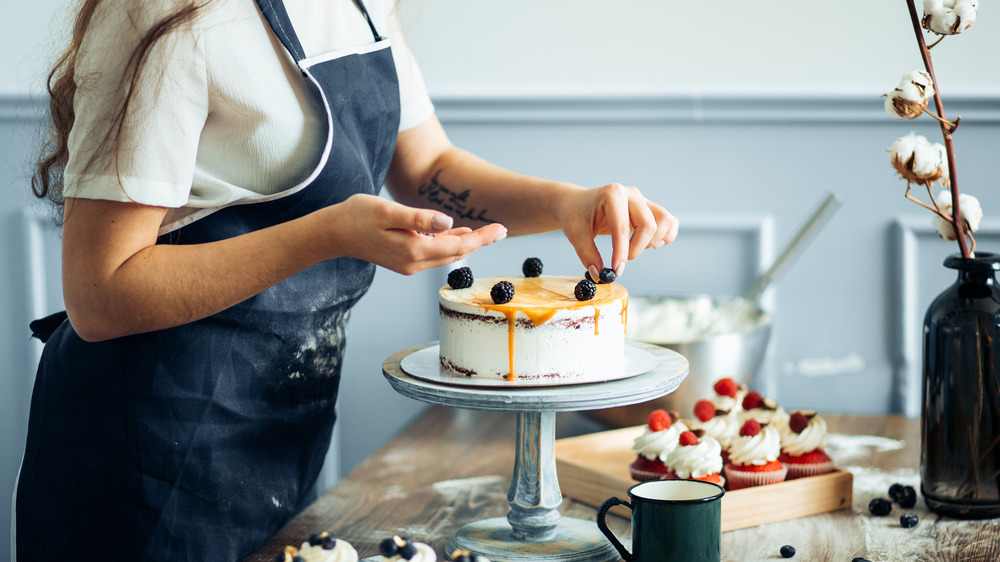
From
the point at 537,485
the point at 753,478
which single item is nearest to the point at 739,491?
the point at 753,478

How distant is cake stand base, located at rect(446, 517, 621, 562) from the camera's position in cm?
108

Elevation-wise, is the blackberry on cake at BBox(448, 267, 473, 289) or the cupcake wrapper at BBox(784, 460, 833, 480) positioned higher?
the blackberry on cake at BBox(448, 267, 473, 289)

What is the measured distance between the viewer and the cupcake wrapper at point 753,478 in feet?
4.11

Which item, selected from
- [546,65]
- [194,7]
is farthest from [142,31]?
[546,65]

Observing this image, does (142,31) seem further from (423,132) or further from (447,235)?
(423,132)

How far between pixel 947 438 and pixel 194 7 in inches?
42.7

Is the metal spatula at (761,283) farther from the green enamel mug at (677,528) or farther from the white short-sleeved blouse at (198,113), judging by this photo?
the white short-sleeved blouse at (198,113)

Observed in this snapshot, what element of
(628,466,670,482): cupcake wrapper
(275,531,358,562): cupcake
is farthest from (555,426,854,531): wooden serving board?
(275,531,358,562): cupcake

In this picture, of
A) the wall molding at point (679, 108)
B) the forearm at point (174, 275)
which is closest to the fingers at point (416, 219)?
the forearm at point (174, 275)

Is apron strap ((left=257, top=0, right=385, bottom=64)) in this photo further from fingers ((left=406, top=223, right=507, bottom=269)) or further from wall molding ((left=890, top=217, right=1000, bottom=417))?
wall molding ((left=890, top=217, right=1000, bottom=417))

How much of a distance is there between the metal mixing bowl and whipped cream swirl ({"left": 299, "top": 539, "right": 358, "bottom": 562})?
760 mm

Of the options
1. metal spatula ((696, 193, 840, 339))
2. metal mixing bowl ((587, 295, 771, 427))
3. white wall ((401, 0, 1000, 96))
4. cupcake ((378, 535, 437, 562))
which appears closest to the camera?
cupcake ((378, 535, 437, 562))

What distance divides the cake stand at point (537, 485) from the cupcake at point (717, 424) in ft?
0.66

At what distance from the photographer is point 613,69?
2020 millimetres
